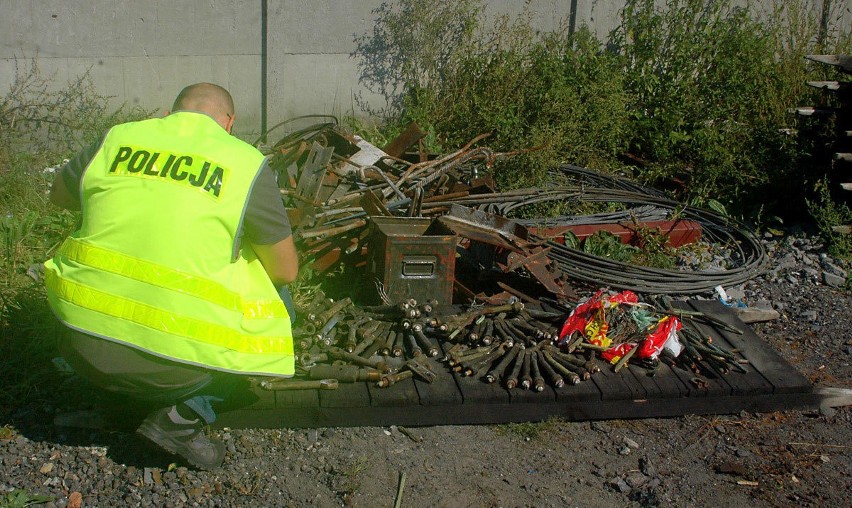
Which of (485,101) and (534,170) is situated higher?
(485,101)

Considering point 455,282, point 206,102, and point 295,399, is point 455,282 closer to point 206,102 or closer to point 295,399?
point 295,399

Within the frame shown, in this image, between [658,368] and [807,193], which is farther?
[807,193]

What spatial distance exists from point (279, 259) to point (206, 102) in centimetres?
81

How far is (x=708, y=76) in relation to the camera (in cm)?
884

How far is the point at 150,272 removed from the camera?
3.43 m

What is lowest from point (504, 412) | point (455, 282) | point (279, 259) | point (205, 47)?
point (504, 412)

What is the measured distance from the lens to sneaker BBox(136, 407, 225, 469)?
11.9ft

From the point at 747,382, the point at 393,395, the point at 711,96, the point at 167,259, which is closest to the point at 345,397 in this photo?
the point at 393,395

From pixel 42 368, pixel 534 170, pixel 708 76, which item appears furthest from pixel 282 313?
pixel 708 76

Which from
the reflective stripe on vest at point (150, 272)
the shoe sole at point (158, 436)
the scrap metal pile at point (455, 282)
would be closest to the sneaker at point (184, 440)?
the shoe sole at point (158, 436)

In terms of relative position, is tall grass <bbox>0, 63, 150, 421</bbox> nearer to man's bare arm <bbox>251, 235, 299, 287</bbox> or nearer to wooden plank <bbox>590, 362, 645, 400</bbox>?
man's bare arm <bbox>251, 235, 299, 287</bbox>

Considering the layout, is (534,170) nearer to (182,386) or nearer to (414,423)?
(414,423)

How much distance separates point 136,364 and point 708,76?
7.38m

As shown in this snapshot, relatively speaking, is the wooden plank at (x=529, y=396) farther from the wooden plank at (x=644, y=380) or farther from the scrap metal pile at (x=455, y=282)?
the wooden plank at (x=644, y=380)
